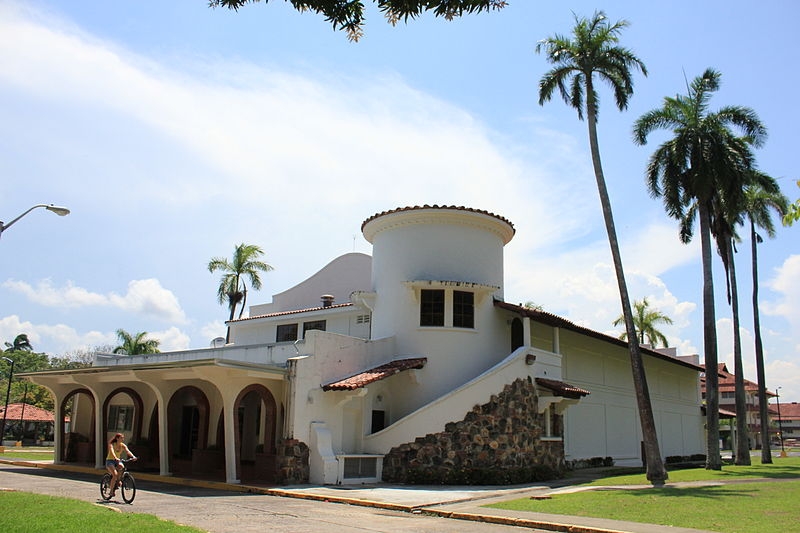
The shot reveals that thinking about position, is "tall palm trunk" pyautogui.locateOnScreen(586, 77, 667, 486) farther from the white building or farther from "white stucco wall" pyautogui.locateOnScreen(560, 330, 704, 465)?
"white stucco wall" pyautogui.locateOnScreen(560, 330, 704, 465)

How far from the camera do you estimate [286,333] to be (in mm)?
30422

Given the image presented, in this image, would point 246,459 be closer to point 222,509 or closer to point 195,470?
point 195,470

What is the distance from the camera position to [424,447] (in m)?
20.3

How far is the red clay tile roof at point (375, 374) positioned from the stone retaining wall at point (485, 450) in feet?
7.74

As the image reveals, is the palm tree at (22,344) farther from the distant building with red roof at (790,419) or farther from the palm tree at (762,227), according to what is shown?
the distant building with red roof at (790,419)

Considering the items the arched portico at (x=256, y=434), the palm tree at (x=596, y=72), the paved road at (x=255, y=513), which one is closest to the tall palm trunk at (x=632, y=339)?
the palm tree at (x=596, y=72)

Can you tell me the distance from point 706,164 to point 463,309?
13.3m

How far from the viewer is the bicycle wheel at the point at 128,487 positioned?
14.3 meters

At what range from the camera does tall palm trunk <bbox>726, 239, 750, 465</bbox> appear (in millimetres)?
32719

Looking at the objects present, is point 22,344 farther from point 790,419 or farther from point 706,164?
point 790,419

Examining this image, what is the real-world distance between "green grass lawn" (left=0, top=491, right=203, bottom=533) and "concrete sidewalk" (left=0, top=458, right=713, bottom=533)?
5826 millimetres

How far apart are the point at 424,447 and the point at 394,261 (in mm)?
7252

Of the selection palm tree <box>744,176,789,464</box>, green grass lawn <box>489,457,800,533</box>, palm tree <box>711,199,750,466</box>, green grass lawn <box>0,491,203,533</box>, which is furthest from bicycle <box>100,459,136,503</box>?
palm tree <box>744,176,789,464</box>

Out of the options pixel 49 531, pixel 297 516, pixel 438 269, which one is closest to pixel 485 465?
pixel 438 269
